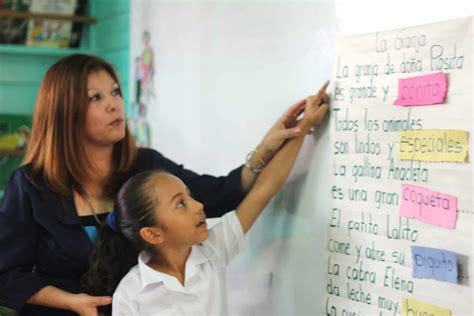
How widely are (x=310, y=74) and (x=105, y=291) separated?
679 millimetres

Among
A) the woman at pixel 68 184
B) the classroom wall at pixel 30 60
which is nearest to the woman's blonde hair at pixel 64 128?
the woman at pixel 68 184

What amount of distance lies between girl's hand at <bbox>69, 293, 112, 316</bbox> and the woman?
2.7 inches

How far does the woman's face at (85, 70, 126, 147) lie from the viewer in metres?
1.80

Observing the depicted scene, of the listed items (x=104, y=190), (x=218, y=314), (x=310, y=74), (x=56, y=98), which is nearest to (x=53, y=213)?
(x=104, y=190)

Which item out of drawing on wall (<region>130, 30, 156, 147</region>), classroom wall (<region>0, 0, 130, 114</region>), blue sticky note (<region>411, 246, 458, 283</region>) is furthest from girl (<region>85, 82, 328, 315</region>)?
classroom wall (<region>0, 0, 130, 114</region>)

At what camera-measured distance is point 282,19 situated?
180 cm

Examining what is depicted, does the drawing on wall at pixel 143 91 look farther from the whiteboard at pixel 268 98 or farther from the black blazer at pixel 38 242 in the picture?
the black blazer at pixel 38 242

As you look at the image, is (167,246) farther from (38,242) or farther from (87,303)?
(38,242)

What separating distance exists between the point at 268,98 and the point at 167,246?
0.49 metres

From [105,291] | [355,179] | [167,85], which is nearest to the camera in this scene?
[355,179]

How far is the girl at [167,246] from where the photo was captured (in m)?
1.56

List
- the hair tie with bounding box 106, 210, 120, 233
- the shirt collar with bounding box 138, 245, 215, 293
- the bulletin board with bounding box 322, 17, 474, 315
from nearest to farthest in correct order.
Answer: the bulletin board with bounding box 322, 17, 474, 315, the shirt collar with bounding box 138, 245, 215, 293, the hair tie with bounding box 106, 210, 120, 233

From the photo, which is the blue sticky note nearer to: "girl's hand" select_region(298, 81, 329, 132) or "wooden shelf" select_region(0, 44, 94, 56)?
"girl's hand" select_region(298, 81, 329, 132)

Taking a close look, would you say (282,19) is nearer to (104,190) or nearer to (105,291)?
(104,190)
